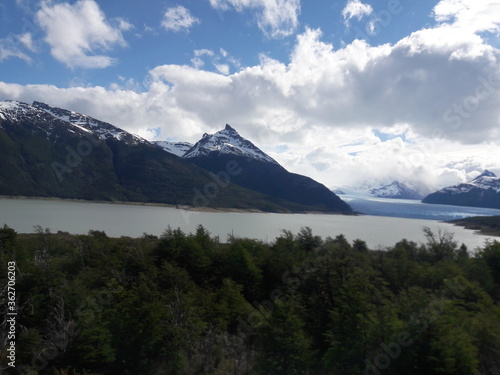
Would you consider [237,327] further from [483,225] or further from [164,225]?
[483,225]

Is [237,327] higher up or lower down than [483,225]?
lower down

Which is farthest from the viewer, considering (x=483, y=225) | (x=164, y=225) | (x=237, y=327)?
(x=483, y=225)

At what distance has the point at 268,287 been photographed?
33000 mm

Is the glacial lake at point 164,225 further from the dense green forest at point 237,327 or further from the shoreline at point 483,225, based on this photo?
the dense green forest at point 237,327

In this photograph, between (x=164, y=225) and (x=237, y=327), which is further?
(x=164, y=225)

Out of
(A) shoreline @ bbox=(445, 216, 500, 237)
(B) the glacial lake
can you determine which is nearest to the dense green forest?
(B) the glacial lake

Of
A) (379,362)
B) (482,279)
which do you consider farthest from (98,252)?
(482,279)

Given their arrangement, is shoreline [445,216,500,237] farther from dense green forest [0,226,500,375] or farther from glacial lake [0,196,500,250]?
dense green forest [0,226,500,375]

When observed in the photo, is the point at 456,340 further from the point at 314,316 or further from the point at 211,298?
the point at 211,298

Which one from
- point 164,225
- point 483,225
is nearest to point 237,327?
point 164,225

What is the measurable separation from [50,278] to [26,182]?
17211 centimetres

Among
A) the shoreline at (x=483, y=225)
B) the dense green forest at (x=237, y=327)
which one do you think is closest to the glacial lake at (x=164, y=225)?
the shoreline at (x=483, y=225)

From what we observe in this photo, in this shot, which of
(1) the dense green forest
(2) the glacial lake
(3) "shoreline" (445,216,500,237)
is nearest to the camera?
(1) the dense green forest

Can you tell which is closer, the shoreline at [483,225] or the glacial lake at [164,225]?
the glacial lake at [164,225]
